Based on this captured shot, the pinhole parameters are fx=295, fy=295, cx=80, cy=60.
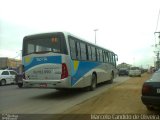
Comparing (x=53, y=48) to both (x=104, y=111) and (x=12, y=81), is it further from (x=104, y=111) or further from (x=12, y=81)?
(x=12, y=81)

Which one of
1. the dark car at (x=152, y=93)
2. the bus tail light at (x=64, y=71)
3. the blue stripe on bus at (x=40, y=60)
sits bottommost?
the dark car at (x=152, y=93)

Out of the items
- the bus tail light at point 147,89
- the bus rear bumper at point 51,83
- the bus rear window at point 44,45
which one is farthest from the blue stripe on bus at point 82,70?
the bus tail light at point 147,89

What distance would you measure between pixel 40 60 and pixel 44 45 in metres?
0.77

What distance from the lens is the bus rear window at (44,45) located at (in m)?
14.2

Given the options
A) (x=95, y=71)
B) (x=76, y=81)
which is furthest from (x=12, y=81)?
(x=76, y=81)

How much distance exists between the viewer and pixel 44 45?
1462cm

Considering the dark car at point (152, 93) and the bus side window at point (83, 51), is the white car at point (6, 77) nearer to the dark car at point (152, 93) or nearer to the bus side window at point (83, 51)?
the bus side window at point (83, 51)

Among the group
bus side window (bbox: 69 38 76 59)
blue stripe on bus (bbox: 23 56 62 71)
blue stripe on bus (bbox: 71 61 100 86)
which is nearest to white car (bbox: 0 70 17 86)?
blue stripe on bus (bbox: 71 61 100 86)

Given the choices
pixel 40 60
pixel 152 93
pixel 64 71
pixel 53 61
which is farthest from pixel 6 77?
pixel 152 93

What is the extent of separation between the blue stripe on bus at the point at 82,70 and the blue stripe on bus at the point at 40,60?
1.21 m

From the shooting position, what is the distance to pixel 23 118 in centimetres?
882

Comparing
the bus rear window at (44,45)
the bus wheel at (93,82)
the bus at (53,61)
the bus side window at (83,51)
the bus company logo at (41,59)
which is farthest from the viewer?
the bus wheel at (93,82)

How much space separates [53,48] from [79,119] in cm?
649

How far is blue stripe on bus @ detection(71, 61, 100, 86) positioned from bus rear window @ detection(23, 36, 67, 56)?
1585mm
